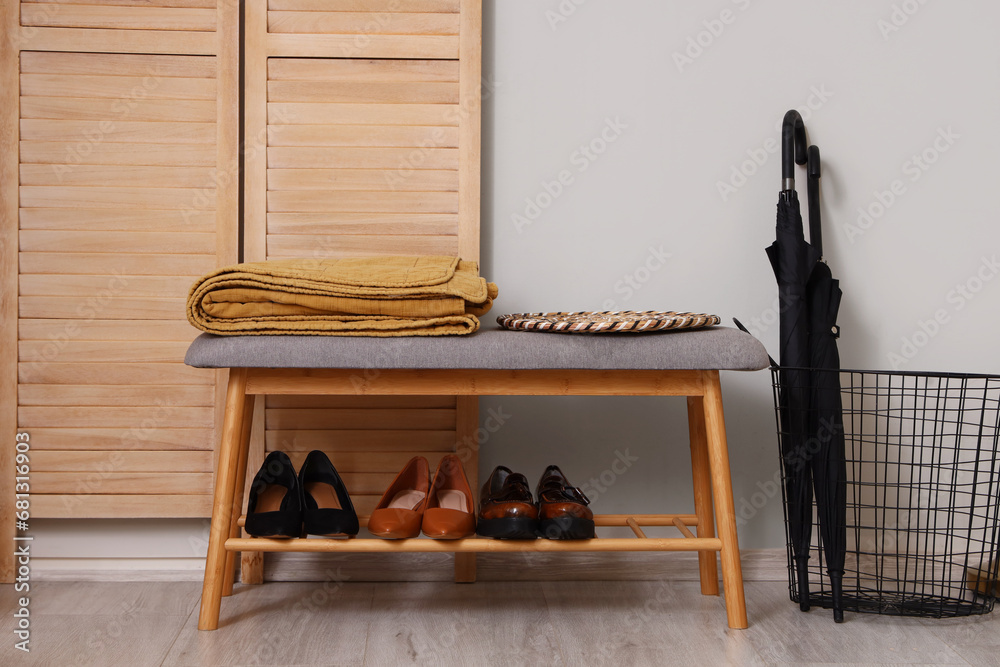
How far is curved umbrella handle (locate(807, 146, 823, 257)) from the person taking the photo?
1456mm

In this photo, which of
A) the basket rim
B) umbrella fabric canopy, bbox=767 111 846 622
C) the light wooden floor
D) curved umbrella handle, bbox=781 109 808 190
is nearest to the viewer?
the light wooden floor

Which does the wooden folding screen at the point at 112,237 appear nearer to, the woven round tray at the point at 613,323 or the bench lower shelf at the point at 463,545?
the bench lower shelf at the point at 463,545

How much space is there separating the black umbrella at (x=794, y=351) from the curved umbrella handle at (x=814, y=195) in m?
0.05

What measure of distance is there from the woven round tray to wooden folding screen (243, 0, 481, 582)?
32 cm

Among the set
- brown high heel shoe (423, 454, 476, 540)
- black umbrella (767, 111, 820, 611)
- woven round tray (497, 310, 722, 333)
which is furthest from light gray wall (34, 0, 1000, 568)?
woven round tray (497, 310, 722, 333)

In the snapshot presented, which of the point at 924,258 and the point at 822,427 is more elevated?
the point at 924,258

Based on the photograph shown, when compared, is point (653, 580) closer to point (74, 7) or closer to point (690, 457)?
point (690, 457)

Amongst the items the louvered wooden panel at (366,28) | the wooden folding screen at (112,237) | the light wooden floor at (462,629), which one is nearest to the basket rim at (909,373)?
the light wooden floor at (462,629)

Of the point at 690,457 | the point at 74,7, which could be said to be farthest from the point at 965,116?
the point at 74,7

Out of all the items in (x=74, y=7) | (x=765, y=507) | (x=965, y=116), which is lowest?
(x=765, y=507)

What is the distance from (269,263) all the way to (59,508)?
75 centimetres

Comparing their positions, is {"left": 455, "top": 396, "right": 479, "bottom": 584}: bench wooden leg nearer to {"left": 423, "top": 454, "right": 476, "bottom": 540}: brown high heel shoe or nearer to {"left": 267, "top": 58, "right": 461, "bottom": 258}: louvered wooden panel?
{"left": 423, "top": 454, "right": 476, "bottom": 540}: brown high heel shoe

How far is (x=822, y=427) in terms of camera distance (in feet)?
4.37

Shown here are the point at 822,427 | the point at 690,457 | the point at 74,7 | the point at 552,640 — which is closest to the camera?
the point at 552,640
